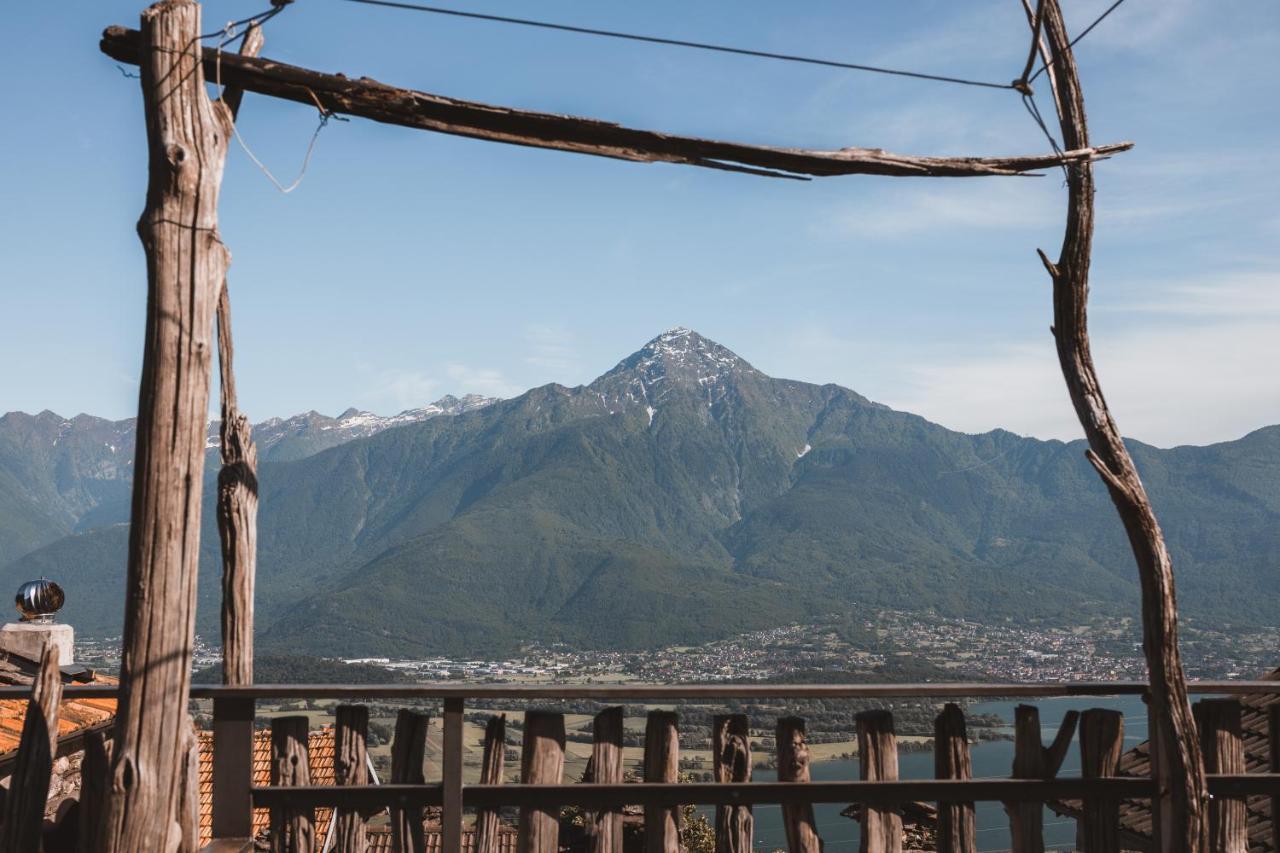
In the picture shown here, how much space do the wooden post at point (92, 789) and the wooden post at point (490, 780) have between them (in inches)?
45.5

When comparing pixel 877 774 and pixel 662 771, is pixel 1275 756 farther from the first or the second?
pixel 662 771

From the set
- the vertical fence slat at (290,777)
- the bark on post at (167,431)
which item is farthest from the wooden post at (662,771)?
the bark on post at (167,431)

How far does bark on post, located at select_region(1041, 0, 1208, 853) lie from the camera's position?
4246 millimetres

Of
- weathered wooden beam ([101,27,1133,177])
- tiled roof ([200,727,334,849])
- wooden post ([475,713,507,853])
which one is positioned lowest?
tiled roof ([200,727,334,849])

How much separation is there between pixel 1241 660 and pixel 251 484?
10317 centimetres

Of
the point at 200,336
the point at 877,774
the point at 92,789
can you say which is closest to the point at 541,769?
the point at 877,774

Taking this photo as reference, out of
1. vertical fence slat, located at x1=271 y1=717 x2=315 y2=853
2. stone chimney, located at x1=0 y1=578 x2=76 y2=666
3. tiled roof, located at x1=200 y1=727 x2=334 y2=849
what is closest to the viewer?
vertical fence slat, located at x1=271 y1=717 x2=315 y2=853

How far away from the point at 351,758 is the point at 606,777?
33.7 inches

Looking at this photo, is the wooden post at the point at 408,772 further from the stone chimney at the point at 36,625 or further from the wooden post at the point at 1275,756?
the stone chimney at the point at 36,625

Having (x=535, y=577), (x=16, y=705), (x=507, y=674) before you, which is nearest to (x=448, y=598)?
(x=535, y=577)

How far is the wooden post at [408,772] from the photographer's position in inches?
160

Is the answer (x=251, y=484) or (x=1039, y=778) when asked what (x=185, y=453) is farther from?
(x=1039, y=778)

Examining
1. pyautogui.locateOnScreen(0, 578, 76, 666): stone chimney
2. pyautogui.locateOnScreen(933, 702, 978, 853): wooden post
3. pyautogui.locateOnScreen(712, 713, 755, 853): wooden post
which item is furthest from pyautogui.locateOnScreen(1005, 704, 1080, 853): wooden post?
pyautogui.locateOnScreen(0, 578, 76, 666): stone chimney

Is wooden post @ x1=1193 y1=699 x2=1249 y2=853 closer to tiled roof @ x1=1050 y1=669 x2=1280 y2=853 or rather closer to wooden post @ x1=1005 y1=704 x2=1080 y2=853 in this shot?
wooden post @ x1=1005 y1=704 x2=1080 y2=853
